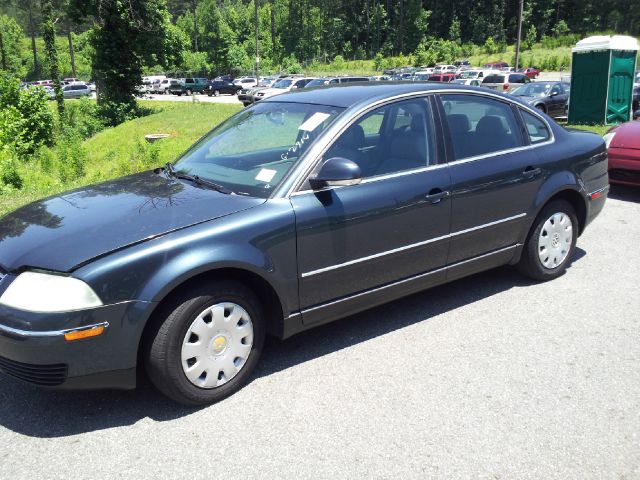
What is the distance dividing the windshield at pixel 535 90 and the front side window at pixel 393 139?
55.5 ft

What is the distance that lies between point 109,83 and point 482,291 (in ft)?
103

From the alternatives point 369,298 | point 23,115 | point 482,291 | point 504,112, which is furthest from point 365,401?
point 23,115

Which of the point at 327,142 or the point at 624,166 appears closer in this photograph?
the point at 327,142

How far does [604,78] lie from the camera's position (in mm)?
15602

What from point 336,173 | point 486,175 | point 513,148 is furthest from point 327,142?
point 513,148

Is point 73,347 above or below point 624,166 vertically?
above

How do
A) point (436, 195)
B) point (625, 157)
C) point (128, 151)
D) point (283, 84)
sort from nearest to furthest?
point (436, 195), point (625, 157), point (128, 151), point (283, 84)

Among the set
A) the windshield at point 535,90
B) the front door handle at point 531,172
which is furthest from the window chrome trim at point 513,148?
the windshield at point 535,90

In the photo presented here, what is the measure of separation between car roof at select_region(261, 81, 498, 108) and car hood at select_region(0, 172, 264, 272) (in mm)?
1038

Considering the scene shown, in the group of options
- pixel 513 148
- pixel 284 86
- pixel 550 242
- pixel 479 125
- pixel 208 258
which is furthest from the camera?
pixel 284 86

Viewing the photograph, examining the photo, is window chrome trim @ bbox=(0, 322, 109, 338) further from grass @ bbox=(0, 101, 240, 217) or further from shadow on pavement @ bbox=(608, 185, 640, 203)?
shadow on pavement @ bbox=(608, 185, 640, 203)

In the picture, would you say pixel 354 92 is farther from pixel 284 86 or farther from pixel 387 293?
pixel 284 86

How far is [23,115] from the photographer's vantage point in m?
21.9

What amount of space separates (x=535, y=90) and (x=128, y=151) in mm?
13105
